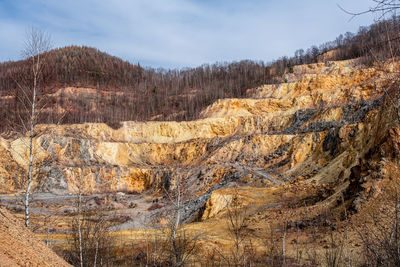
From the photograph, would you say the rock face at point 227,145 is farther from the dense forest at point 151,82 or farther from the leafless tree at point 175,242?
the leafless tree at point 175,242

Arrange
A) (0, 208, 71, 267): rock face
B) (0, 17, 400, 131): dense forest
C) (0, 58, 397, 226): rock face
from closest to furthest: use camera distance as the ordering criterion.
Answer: (0, 208, 71, 267): rock face < (0, 58, 397, 226): rock face < (0, 17, 400, 131): dense forest

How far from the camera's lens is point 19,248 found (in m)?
4.45

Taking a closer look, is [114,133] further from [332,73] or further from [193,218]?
[332,73]

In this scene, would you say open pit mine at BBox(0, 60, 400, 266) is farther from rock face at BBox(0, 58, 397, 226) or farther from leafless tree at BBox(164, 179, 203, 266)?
leafless tree at BBox(164, 179, 203, 266)

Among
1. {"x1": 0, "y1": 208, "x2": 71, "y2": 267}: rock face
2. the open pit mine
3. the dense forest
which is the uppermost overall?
the dense forest

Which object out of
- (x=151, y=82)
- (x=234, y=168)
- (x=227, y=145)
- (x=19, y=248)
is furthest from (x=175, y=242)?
(x=151, y=82)

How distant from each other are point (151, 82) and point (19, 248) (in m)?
113

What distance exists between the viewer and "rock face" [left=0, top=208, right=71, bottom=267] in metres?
4.08

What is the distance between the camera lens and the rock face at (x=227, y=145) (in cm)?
3378

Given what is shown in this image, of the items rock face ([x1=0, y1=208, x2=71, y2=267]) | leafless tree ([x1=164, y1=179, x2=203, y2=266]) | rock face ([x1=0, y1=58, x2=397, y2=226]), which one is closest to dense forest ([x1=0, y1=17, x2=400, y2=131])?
rock face ([x1=0, y1=58, x2=397, y2=226])

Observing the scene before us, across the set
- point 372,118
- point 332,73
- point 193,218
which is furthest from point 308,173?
point 332,73

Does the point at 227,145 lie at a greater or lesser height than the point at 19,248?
lesser

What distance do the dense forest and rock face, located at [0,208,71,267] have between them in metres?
53.4

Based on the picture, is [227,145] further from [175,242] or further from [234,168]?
[175,242]
